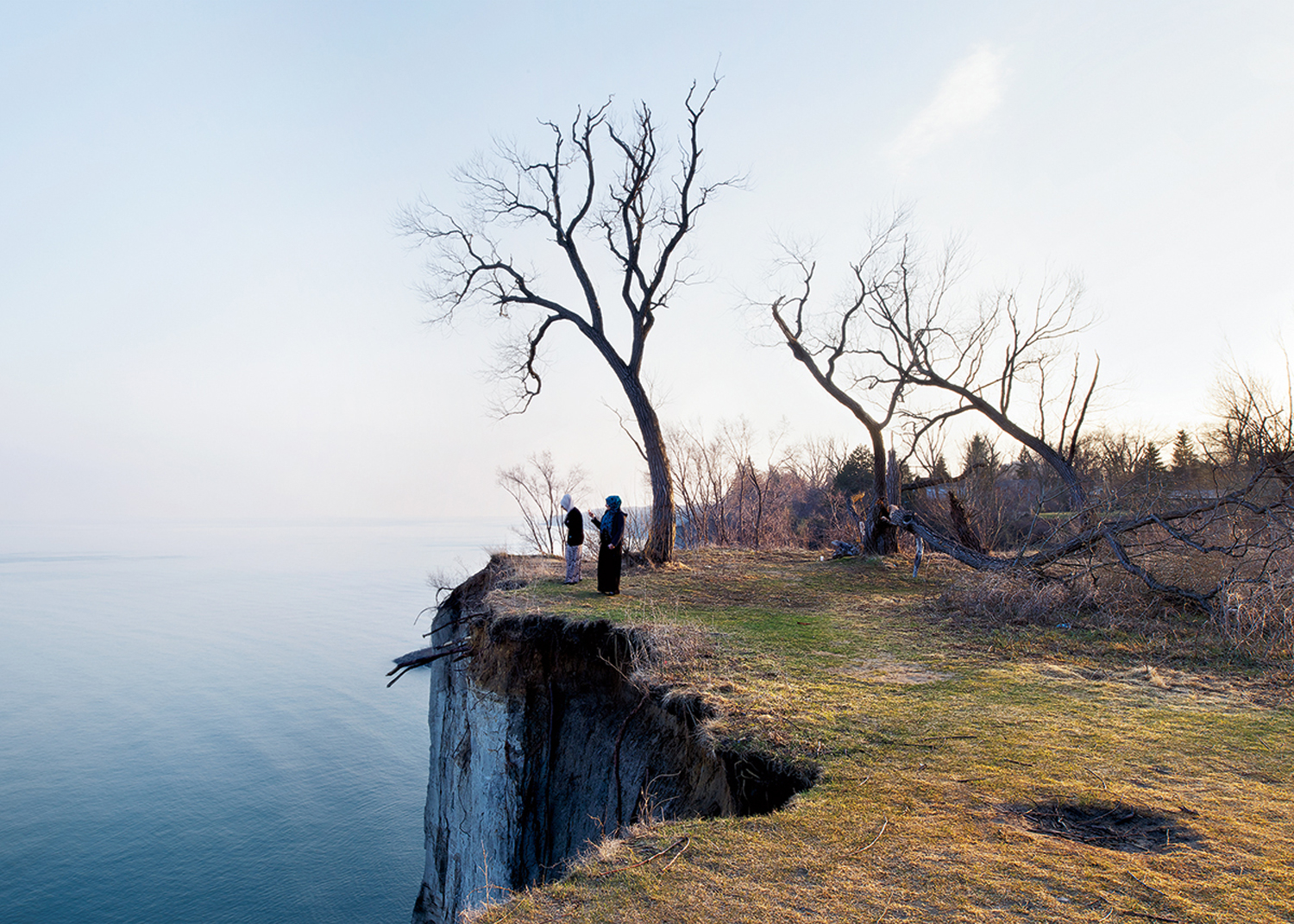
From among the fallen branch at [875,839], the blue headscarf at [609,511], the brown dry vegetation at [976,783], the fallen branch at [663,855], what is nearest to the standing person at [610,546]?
the blue headscarf at [609,511]

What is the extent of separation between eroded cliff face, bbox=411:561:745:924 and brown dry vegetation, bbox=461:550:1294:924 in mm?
601

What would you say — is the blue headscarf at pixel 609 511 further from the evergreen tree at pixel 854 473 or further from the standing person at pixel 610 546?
the evergreen tree at pixel 854 473

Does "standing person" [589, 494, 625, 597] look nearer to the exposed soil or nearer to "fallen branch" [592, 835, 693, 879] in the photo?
"fallen branch" [592, 835, 693, 879]

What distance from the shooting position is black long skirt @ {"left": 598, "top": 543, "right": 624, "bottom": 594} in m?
11.2

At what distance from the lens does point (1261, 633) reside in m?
7.73

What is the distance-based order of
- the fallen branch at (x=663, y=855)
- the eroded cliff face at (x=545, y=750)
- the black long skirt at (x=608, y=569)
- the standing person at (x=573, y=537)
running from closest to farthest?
1. the fallen branch at (x=663, y=855)
2. the eroded cliff face at (x=545, y=750)
3. the black long skirt at (x=608, y=569)
4. the standing person at (x=573, y=537)

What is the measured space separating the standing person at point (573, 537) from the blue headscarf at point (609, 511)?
2.00 feet

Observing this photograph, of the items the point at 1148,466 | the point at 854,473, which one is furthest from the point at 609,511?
the point at 854,473

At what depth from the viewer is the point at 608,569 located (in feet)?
36.8

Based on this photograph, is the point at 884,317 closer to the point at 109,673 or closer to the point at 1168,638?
the point at 1168,638

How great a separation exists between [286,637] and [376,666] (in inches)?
647

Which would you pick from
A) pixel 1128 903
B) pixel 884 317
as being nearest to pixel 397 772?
pixel 884 317

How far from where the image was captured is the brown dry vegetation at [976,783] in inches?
109

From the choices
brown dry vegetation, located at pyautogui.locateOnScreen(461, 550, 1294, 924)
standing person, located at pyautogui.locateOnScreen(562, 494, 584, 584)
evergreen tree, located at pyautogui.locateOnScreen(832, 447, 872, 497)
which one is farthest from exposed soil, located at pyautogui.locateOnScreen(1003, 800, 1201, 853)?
evergreen tree, located at pyautogui.locateOnScreen(832, 447, 872, 497)
